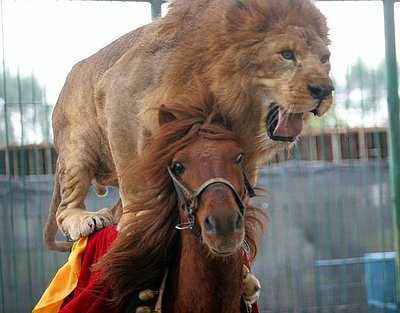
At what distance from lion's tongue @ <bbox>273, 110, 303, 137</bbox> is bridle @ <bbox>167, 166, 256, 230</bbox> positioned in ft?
0.78

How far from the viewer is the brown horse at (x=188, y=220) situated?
7.20 feet

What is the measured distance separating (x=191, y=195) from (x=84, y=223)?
0.91 m

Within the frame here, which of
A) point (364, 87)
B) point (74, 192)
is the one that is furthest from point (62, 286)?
point (364, 87)

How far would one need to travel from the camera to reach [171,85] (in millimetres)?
2830

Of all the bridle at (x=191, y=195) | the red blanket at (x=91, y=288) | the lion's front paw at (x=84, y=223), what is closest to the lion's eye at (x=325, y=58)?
the bridle at (x=191, y=195)

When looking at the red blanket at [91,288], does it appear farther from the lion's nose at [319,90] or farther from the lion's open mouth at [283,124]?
the lion's nose at [319,90]

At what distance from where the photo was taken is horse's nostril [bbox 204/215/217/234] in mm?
2123

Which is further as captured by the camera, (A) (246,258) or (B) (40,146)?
(B) (40,146)

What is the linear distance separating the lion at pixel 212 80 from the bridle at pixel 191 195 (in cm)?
30

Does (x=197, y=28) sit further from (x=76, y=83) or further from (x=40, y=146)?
(x=40, y=146)

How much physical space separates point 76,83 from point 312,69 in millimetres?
1316

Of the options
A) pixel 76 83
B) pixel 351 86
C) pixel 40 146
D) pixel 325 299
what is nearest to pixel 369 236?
pixel 325 299

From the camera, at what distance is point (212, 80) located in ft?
8.85

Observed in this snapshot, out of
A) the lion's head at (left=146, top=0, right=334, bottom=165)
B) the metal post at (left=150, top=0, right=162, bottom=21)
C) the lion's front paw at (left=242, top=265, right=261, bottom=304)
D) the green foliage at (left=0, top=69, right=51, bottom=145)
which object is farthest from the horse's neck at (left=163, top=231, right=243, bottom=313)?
the green foliage at (left=0, top=69, right=51, bottom=145)
